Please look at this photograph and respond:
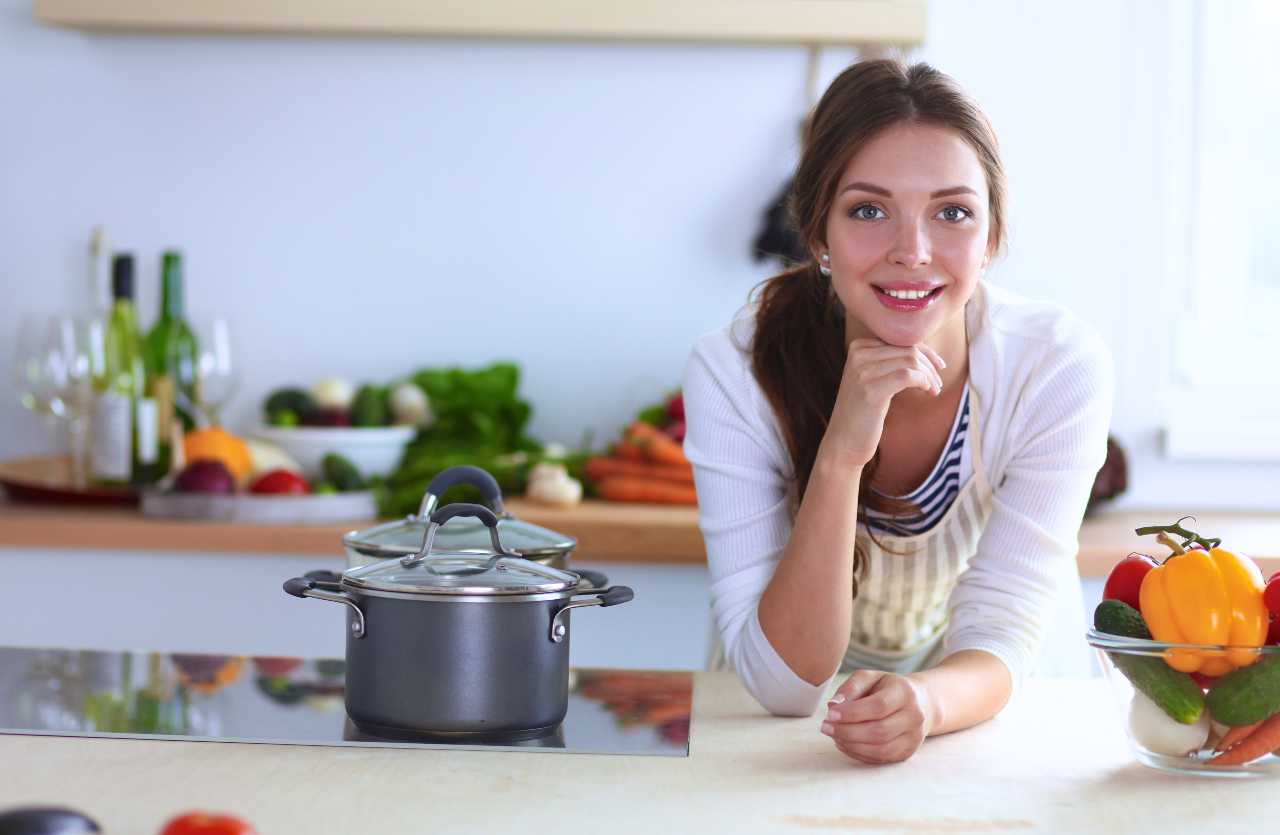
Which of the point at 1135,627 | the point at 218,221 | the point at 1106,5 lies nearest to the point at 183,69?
the point at 218,221

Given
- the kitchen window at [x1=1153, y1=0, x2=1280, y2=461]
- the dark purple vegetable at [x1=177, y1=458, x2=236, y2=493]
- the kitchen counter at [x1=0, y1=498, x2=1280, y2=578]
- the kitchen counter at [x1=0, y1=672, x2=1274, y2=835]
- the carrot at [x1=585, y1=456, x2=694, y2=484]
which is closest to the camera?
the kitchen counter at [x1=0, y1=672, x2=1274, y2=835]

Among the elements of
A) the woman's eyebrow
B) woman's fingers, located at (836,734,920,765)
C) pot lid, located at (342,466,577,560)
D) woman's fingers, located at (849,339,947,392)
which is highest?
the woman's eyebrow

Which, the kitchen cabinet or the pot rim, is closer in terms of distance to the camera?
the pot rim

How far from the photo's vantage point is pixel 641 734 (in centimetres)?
124

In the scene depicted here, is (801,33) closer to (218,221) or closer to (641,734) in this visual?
(218,221)

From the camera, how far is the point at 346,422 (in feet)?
8.75

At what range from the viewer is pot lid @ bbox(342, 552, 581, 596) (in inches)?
44.2

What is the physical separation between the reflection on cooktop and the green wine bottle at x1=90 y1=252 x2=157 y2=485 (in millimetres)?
1034

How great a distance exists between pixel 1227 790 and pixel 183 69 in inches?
95.1

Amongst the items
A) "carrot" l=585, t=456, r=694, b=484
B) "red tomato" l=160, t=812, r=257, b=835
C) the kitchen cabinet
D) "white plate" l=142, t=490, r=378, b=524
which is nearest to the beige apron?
"carrot" l=585, t=456, r=694, b=484

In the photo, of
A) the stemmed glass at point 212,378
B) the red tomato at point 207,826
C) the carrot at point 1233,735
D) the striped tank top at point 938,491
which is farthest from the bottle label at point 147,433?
the carrot at point 1233,735

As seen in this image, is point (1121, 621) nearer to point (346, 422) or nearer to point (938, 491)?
point (938, 491)

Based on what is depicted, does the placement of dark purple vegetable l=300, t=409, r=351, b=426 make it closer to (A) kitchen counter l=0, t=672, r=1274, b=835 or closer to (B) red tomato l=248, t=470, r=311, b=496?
(B) red tomato l=248, t=470, r=311, b=496

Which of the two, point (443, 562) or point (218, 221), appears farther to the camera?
point (218, 221)
